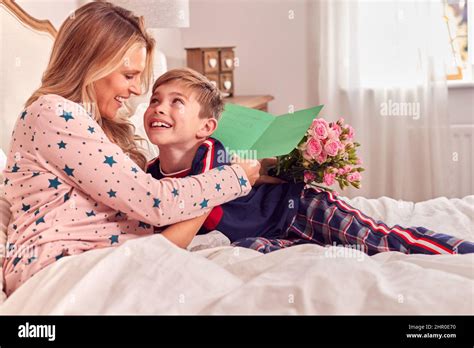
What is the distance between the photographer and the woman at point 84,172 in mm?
1247

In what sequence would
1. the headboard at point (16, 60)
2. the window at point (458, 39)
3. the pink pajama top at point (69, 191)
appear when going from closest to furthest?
the pink pajama top at point (69, 191), the headboard at point (16, 60), the window at point (458, 39)

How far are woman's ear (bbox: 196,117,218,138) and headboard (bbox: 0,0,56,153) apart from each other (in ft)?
2.02

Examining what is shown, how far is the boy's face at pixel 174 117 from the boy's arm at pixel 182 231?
23 centimetres

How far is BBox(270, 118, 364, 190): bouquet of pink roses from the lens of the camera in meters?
1.60

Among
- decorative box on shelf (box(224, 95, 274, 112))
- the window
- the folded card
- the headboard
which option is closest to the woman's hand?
the folded card

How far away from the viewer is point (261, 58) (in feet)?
12.2

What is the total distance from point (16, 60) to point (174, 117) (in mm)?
721

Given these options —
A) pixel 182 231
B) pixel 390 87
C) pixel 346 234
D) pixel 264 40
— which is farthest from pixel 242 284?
pixel 264 40

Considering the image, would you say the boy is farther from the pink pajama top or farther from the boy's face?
the pink pajama top

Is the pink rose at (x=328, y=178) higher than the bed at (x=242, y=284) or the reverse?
higher

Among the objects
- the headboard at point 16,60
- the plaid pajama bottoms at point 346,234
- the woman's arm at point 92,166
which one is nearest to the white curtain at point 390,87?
the headboard at point 16,60

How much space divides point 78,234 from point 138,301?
31 centimetres

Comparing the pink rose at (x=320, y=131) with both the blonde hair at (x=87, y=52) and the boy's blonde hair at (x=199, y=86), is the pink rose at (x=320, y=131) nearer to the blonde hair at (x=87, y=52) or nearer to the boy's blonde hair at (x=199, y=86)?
the boy's blonde hair at (x=199, y=86)
